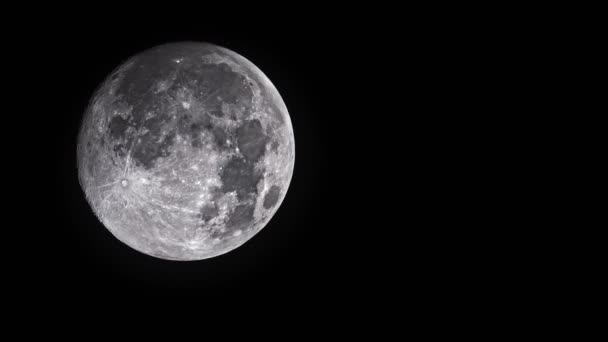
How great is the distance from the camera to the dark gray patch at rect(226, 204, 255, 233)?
447 cm

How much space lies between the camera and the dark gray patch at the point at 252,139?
4230 millimetres

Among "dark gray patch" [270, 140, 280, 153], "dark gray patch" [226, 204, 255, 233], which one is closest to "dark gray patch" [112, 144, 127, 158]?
"dark gray patch" [226, 204, 255, 233]

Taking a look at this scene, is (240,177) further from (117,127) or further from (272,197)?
(117,127)

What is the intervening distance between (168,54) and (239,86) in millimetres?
850

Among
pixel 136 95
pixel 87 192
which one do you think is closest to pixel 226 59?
pixel 136 95

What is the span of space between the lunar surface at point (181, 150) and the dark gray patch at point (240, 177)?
11 mm

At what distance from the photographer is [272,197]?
479cm

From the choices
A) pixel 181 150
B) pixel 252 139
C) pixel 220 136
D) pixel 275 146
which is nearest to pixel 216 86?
pixel 220 136

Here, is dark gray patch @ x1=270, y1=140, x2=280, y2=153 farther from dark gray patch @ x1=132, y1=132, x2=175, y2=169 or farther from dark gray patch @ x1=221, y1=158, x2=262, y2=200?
dark gray patch @ x1=132, y1=132, x2=175, y2=169

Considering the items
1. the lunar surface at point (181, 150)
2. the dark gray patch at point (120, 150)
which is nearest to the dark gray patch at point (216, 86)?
the lunar surface at point (181, 150)

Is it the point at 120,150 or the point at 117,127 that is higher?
the point at 117,127

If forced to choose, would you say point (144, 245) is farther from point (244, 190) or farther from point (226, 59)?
point (226, 59)

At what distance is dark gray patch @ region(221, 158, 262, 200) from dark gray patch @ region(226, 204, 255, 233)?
0.49ft

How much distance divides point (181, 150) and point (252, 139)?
733 mm
